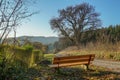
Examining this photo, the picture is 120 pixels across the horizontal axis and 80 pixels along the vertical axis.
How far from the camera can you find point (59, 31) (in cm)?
5622

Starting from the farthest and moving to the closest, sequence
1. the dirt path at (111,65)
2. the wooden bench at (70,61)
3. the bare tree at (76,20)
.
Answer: the bare tree at (76,20) < the dirt path at (111,65) < the wooden bench at (70,61)

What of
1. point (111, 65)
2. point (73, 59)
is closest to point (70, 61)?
point (73, 59)

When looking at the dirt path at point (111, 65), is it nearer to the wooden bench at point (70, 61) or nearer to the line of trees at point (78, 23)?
the wooden bench at point (70, 61)

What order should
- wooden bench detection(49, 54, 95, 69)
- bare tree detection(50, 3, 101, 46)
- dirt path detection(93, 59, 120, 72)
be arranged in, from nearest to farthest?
wooden bench detection(49, 54, 95, 69) < dirt path detection(93, 59, 120, 72) < bare tree detection(50, 3, 101, 46)

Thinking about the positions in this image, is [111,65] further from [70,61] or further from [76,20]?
[76,20]

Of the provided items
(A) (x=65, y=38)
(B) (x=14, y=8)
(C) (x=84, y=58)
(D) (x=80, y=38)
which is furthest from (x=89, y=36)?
(B) (x=14, y=8)

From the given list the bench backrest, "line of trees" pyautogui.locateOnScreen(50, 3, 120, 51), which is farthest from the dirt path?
"line of trees" pyautogui.locateOnScreen(50, 3, 120, 51)

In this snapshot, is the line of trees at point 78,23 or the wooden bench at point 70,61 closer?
the wooden bench at point 70,61

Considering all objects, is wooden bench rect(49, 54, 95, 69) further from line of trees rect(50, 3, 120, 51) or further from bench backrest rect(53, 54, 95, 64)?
line of trees rect(50, 3, 120, 51)

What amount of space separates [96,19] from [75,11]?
4697mm

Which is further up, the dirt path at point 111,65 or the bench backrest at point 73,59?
the bench backrest at point 73,59

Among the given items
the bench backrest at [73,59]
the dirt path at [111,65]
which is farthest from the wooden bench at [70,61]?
the dirt path at [111,65]

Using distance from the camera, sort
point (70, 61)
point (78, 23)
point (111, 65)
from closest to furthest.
A: point (70, 61)
point (111, 65)
point (78, 23)

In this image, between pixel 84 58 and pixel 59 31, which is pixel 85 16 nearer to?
pixel 59 31
